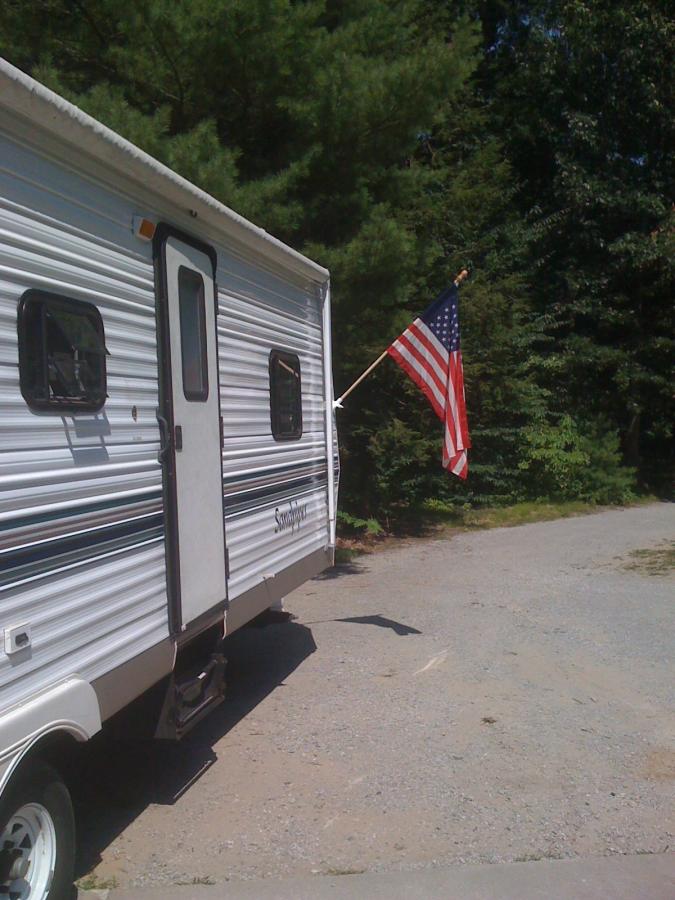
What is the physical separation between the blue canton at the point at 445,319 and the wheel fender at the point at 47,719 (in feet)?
16.1

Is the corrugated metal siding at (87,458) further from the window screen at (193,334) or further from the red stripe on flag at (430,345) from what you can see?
the red stripe on flag at (430,345)

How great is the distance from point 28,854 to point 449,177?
15.0 m

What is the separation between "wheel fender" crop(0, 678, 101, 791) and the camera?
299 centimetres

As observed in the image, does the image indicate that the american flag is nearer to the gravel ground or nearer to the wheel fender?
the gravel ground

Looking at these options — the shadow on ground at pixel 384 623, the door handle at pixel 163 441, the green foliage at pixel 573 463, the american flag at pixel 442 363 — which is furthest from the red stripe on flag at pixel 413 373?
the green foliage at pixel 573 463

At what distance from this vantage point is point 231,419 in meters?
5.27

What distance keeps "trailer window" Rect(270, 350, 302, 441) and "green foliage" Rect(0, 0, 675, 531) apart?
11.4 ft

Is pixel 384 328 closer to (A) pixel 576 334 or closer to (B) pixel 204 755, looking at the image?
(B) pixel 204 755

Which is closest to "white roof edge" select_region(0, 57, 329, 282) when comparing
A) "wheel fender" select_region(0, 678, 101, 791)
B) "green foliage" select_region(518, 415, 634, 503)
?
"wheel fender" select_region(0, 678, 101, 791)

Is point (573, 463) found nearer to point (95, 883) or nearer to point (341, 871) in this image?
point (341, 871)

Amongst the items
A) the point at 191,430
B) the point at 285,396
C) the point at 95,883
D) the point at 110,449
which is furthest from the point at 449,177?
the point at 95,883

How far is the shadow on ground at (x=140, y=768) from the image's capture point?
14.3 feet

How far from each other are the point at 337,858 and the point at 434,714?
189 cm

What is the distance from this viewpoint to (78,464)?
358cm
